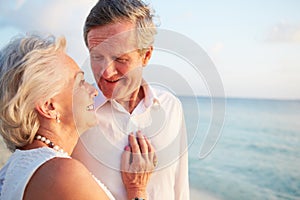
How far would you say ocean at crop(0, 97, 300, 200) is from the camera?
9258 mm

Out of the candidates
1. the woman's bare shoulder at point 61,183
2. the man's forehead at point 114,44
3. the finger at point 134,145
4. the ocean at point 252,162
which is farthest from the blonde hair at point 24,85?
the ocean at point 252,162

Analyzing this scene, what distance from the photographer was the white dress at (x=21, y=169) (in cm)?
119

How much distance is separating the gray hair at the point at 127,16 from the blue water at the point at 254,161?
4263 millimetres

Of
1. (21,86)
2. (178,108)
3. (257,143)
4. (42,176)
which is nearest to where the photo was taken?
(42,176)

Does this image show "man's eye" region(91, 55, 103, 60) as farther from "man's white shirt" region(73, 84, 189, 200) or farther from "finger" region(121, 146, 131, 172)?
"finger" region(121, 146, 131, 172)

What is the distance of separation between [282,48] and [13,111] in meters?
17.8

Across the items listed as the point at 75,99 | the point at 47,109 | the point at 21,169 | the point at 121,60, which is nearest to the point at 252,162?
the point at 121,60

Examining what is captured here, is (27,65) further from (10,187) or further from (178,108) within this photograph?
(178,108)

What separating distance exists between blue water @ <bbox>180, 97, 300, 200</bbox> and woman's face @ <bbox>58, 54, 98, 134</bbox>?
4.55m

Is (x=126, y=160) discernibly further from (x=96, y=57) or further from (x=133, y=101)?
(x=96, y=57)

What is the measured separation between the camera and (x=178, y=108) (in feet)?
6.36

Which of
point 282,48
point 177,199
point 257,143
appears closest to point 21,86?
point 177,199

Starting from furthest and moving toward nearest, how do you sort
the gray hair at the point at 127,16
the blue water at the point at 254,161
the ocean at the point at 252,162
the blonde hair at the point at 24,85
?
the blue water at the point at 254,161, the ocean at the point at 252,162, the gray hair at the point at 127,16, the blonde hair at the point at 24,85

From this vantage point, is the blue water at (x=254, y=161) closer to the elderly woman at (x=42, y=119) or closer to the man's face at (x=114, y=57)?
the man's face at (x=114, y=57)
